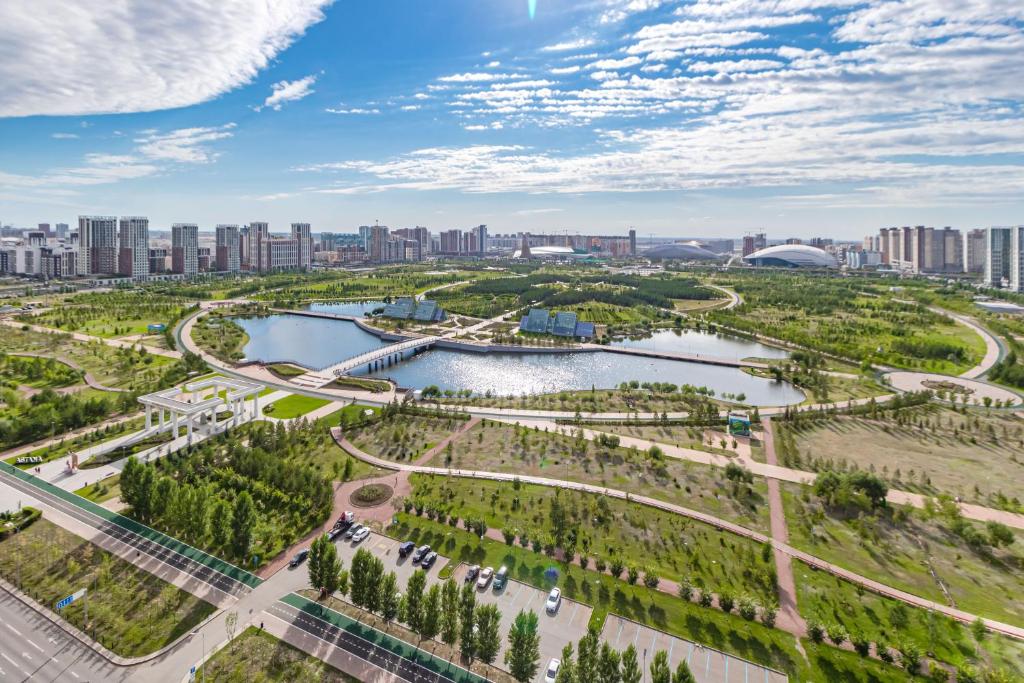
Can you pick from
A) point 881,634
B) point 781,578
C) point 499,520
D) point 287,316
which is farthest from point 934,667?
point 287,316

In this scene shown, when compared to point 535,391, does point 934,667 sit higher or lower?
lower

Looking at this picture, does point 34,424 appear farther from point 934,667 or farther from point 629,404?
point 934,667

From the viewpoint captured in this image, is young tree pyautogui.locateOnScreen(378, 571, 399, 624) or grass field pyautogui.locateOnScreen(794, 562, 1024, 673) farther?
young tree pyautogui.locateOnScreen(378, 571, 399, 624)

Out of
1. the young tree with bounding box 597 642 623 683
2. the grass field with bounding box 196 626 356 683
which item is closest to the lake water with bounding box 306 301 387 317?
the grass field with bounding box 196 626 356 683

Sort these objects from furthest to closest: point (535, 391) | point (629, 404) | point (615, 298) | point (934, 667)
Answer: point (615, 298), point (535, 391), point (629, 404), point (934, 667)

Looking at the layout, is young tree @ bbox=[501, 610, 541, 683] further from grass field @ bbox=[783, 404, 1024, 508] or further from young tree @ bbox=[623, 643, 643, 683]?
grass field @ bbox=[783, 404, 1024, 508]

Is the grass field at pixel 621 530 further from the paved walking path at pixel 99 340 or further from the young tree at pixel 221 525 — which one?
the paved walking path at pixel 99 340
